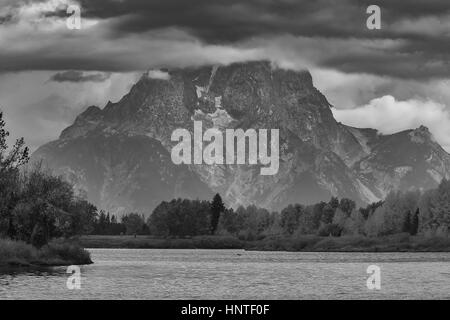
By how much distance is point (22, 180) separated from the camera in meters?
135

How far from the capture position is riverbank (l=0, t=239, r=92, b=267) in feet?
382

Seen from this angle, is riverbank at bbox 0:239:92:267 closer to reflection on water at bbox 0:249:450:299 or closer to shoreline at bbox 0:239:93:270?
shoreline at bbox 0:239:93:270

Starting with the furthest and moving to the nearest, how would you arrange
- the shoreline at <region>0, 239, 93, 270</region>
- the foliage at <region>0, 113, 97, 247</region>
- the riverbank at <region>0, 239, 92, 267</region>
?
the foliage at <region>0, 113, 97, 247</region>, the riverbank at <region>0, 239, 92, 267</region>, the shoreline at <region>0, 239, 93, 270</region>

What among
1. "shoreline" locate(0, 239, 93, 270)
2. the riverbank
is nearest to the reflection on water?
"shoreline" locate(0, 239, 93, 270)

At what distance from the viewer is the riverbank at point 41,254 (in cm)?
11631

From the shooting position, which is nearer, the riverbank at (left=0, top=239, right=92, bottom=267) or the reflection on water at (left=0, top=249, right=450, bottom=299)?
the reflection on water at (left=0, top=249, right=450, bottom=299)

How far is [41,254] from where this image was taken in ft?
417

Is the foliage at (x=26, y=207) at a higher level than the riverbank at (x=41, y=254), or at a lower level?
higher

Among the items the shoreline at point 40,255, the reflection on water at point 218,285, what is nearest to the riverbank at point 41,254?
the shoreline at point 40,255

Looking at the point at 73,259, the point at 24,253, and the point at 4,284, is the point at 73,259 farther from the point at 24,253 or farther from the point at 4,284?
the point at 4,284

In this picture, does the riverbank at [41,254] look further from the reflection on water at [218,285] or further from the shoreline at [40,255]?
the reflection on water at [218,285]
